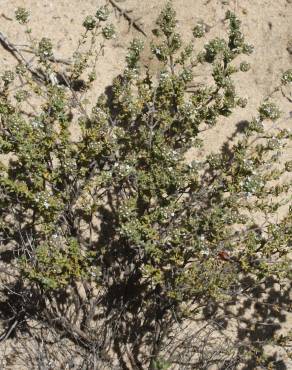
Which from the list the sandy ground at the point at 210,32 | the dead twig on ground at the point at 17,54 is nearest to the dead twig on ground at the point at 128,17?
the sandy ground at the point at 210,32

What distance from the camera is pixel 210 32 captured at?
6.35 m

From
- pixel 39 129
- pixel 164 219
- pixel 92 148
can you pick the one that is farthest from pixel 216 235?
pixel 39 129

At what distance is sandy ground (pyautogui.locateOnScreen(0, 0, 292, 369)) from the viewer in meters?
6.21

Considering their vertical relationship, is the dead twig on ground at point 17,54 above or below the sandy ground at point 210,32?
below

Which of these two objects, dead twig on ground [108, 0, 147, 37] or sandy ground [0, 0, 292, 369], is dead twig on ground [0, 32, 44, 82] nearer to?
sandy ground [0, 0, 292, 369]

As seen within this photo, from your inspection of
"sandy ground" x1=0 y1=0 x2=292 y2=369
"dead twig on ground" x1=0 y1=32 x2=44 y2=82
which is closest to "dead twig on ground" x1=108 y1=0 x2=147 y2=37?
"sandy ground" x1=0 y1=0 x2=292 y2=369

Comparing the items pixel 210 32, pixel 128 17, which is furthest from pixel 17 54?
pixel 210 32

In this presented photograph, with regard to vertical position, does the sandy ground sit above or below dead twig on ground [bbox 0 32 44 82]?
above

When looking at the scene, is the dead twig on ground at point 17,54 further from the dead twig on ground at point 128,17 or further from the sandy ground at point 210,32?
the dead twig on ground at point 128,17

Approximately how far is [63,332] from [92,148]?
1.89m

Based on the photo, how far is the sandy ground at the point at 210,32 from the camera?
621 centimetres

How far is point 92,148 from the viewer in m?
4.88

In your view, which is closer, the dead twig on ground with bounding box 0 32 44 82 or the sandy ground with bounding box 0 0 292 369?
the dead twig on ground with bounding box 0 32 44 82

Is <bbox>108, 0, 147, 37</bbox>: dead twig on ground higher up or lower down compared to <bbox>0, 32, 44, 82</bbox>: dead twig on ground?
higher up
